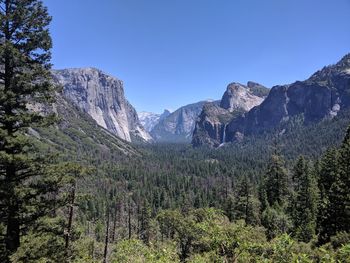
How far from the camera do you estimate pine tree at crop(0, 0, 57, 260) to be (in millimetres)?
14625

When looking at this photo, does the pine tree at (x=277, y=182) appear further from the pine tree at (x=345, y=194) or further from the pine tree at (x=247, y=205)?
the pine tree at (x=345, y=194)

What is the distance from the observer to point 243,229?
11.7 metres

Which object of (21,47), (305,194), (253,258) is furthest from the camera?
(305,194)

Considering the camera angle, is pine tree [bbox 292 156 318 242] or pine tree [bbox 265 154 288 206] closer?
pine tree [bbox 292 156 318 242]

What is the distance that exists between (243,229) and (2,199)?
10.4 m

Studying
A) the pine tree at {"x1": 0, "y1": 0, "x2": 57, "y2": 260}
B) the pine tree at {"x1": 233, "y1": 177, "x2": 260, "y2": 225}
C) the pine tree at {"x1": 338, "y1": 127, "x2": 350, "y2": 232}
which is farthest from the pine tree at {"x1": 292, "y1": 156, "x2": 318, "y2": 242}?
the pine tree at {"x1": 0, "y1": 0, "x2": 57, "y2": 260}

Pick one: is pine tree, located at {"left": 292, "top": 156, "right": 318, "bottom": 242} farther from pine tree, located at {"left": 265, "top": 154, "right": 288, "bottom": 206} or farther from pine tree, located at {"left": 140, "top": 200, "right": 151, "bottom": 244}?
pine tree, located at {"left": 140, "top": 200, "right": 151, "bottom": 244}

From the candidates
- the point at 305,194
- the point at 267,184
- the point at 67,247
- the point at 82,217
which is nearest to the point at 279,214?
the point at 305,194

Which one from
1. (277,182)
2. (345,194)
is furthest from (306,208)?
(345,194)

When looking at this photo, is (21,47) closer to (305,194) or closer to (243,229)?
(243,229)

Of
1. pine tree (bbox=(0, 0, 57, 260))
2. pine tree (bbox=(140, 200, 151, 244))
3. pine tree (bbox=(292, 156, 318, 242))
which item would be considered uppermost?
pine tree (bbox=(0, 0, 57, 260))

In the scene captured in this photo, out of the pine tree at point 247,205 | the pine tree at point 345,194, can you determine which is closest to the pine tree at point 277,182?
the pine tree at point 247,205

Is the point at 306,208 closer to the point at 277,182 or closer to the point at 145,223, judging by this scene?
the point at 277,182

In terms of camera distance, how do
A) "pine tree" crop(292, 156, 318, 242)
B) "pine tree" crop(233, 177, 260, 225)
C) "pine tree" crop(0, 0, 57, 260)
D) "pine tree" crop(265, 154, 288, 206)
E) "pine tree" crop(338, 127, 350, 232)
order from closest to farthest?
"pine tree" crop(0, 0, 57, 260)
"pine tree" crop(338, 127, 350, 232)
"pine tree" crop(292, 156, 318, 242)
"pine tree" crop(233, 177, 260, 225)
"pine tree" crop(265, 154, 288, 206)
